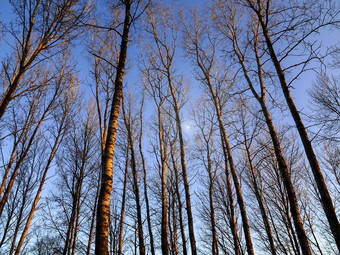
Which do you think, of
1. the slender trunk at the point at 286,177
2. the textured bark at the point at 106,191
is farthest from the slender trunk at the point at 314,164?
the textured bark at the point at 106,191

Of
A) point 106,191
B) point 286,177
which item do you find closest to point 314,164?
point 286,177

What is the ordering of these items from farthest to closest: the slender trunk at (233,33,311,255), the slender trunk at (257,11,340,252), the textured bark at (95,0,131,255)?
the slender trunk at (233,33,311,255) → the slender trunk at (257,11,340,252) → the textured bark at (95,0,131,255)

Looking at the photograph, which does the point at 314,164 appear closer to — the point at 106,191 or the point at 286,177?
the point at 286,177

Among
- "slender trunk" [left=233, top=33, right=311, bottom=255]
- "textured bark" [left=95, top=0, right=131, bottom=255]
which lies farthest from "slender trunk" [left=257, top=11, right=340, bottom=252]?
"textured bark" [left=95, top=0, right=131, bottom=255]

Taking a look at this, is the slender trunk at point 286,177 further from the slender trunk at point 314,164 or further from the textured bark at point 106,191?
the textured bark at point 106,191

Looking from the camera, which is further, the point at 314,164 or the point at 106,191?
the point at 314,164

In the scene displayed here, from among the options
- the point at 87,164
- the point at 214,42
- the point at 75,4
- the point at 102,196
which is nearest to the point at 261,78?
the point at 214,42

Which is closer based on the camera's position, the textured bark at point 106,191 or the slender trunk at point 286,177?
the textured bark at point 106,191

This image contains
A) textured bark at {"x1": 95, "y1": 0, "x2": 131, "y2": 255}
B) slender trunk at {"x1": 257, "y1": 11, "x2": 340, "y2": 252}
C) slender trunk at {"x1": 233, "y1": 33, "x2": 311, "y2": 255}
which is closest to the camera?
textured bark at {"x1": 95, "y1": 0, "x2": 131, "y2": 255}

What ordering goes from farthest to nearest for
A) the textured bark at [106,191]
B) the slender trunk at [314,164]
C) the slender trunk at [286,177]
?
1. the slender trunk at [286,177]
2. the slender trunk at [314,164]
3. the textured bark at [106,191]

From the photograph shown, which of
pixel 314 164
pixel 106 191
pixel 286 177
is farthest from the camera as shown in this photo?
pixel 286 177

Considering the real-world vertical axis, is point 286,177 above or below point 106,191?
above

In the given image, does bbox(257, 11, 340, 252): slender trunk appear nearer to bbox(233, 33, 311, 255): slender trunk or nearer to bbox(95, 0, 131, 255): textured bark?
bbox(233, 33, 311, 255): slender trunk

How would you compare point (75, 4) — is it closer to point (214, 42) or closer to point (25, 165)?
point (214, 42)
